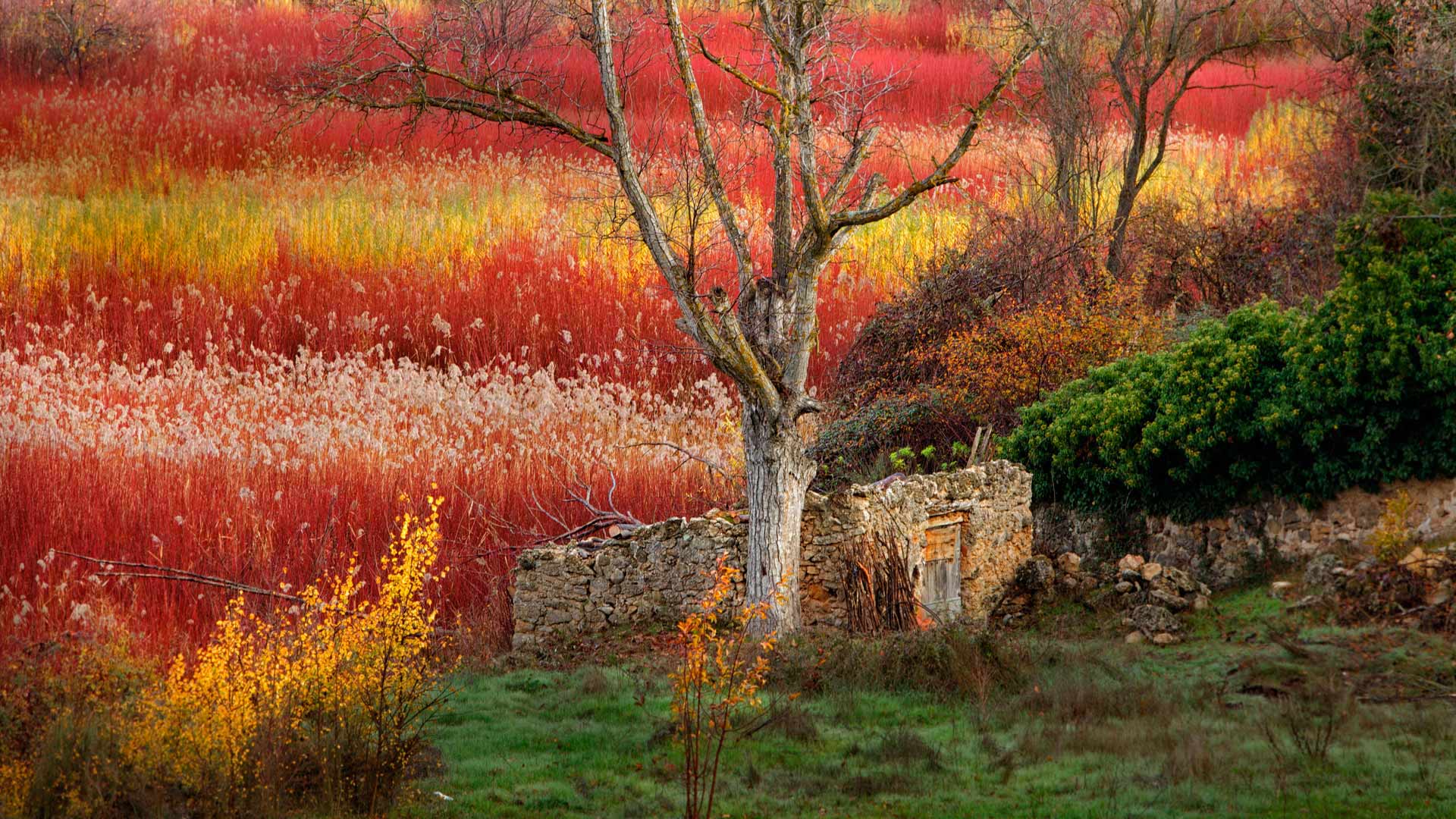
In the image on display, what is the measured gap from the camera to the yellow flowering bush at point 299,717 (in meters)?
7.17

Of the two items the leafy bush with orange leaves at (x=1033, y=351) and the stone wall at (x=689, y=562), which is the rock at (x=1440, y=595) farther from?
the leafy bush with orange leaves at (x=1033, y=351)

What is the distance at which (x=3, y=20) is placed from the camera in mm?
34281

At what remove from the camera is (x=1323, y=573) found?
1265cm

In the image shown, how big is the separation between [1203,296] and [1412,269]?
867cm

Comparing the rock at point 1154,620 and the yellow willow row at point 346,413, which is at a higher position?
the yellow willow row at point 346,413

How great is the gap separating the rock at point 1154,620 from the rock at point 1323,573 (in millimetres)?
1261

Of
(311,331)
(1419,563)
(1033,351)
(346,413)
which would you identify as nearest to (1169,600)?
(1419,563)

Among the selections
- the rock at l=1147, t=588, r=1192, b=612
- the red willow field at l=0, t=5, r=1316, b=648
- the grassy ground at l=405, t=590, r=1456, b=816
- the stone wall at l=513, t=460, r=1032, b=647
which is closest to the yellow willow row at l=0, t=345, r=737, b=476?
the red willow field at l=0, t=5, r=1316, b=648

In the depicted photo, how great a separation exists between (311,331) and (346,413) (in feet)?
14.7

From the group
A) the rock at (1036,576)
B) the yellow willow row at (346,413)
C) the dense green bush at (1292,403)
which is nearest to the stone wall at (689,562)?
the rock at (1036,576)

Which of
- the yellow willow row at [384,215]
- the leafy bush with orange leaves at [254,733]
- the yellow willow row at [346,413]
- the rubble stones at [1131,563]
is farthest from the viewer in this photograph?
the yellow willow row at [384,215]

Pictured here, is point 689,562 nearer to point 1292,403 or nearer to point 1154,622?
point 1154,622

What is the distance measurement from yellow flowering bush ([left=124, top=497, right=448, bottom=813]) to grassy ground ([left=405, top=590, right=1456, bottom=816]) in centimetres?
45

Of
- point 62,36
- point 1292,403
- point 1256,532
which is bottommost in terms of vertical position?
point 1256,532
